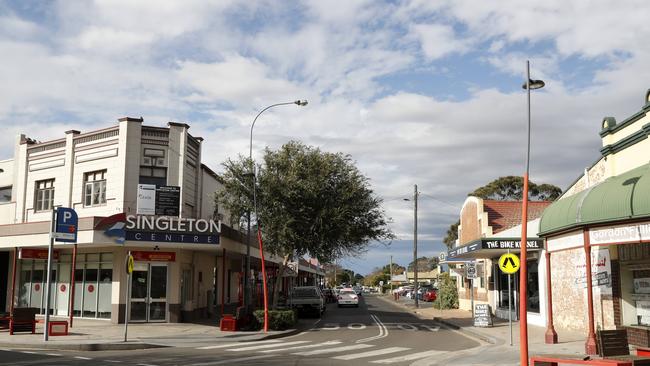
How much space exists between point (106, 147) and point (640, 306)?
22.3 m

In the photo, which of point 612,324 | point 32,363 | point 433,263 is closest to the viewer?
point 32,363

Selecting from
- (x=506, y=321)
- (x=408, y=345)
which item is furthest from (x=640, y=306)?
(x=506, y=321)

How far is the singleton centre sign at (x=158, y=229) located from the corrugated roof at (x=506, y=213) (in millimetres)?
19192

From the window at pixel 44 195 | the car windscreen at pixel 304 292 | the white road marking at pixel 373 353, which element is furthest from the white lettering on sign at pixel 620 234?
the window at pixel 44 195

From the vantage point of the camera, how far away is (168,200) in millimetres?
27016

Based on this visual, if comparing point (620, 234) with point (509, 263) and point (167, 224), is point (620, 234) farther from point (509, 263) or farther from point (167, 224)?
point (167, 224)

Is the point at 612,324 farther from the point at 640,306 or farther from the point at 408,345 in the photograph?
the point at 408,345

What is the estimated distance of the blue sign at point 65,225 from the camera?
68.6 feet

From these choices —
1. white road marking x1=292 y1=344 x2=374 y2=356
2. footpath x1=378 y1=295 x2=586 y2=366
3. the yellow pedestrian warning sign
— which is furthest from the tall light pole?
white road marking x1=292 y1=344 x2=374 y2=356

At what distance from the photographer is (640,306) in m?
18.5

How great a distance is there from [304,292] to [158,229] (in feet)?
40.5

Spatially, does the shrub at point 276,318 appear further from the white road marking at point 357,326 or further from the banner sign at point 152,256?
the banner sign at point 152,256

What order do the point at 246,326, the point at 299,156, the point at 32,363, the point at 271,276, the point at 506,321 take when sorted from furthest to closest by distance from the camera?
the point at 271,276 → the point at 506,321 → the point at 299,156 → the point at 246,326 → the point at 32,363

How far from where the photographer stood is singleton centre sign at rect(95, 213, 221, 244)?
24.6m
